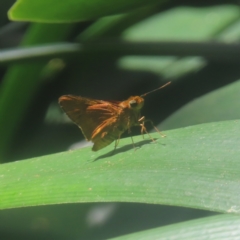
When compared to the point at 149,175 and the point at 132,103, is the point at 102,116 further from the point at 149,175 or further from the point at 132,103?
the point at 149,175

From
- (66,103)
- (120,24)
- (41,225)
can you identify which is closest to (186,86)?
(120,24)

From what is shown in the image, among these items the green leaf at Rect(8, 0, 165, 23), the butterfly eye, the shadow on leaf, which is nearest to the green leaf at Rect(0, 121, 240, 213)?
the shadow on leaf

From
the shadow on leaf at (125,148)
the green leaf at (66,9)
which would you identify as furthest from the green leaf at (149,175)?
the green leaf at (66,9)

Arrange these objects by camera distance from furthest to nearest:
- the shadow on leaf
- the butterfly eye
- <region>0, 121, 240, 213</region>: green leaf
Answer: the butterfly eye < the shadow on leaf < <region>0, 121, 240, 213</region>: green leaf

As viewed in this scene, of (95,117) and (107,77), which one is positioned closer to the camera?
(95,117)

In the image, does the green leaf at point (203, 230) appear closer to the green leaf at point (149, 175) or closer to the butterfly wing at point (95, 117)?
the green leaf at point (149, 175)

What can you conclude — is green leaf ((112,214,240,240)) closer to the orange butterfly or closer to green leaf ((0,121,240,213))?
green leaf ((0,121,240,213))

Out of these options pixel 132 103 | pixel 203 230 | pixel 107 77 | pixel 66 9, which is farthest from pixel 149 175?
pixel 107 77

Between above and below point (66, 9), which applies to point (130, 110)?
below
